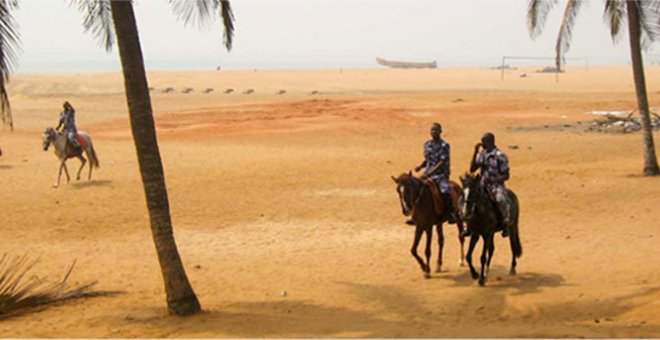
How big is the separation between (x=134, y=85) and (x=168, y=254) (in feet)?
7.71

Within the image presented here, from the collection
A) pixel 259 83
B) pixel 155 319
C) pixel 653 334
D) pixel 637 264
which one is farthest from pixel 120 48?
pixel 259 83

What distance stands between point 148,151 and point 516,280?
19.8 ft

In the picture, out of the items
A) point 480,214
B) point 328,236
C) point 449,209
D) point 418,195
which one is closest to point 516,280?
point 480,214

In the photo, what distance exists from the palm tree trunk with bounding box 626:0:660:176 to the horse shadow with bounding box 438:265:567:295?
9.70 metres

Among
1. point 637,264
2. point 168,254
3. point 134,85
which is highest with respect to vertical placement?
point 134,85

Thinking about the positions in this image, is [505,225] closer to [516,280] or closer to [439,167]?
[516,280]

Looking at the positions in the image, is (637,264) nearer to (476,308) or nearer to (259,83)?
(476,308)

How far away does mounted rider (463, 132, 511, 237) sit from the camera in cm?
1223

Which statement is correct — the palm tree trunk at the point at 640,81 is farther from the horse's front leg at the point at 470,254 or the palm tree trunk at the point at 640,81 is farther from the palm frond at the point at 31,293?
the palm frond at the point at 31,293

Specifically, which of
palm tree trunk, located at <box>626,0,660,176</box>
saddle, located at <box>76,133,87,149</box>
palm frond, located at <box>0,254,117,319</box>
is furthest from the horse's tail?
saddle, located at <box>76,133,87,149</box>

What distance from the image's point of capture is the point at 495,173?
40.5 ft

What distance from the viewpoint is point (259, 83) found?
83438mm

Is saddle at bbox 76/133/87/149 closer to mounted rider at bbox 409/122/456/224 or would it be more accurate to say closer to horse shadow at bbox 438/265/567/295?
mounted rider at bbox 409/122/456/224

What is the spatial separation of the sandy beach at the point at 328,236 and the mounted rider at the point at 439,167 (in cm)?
122
